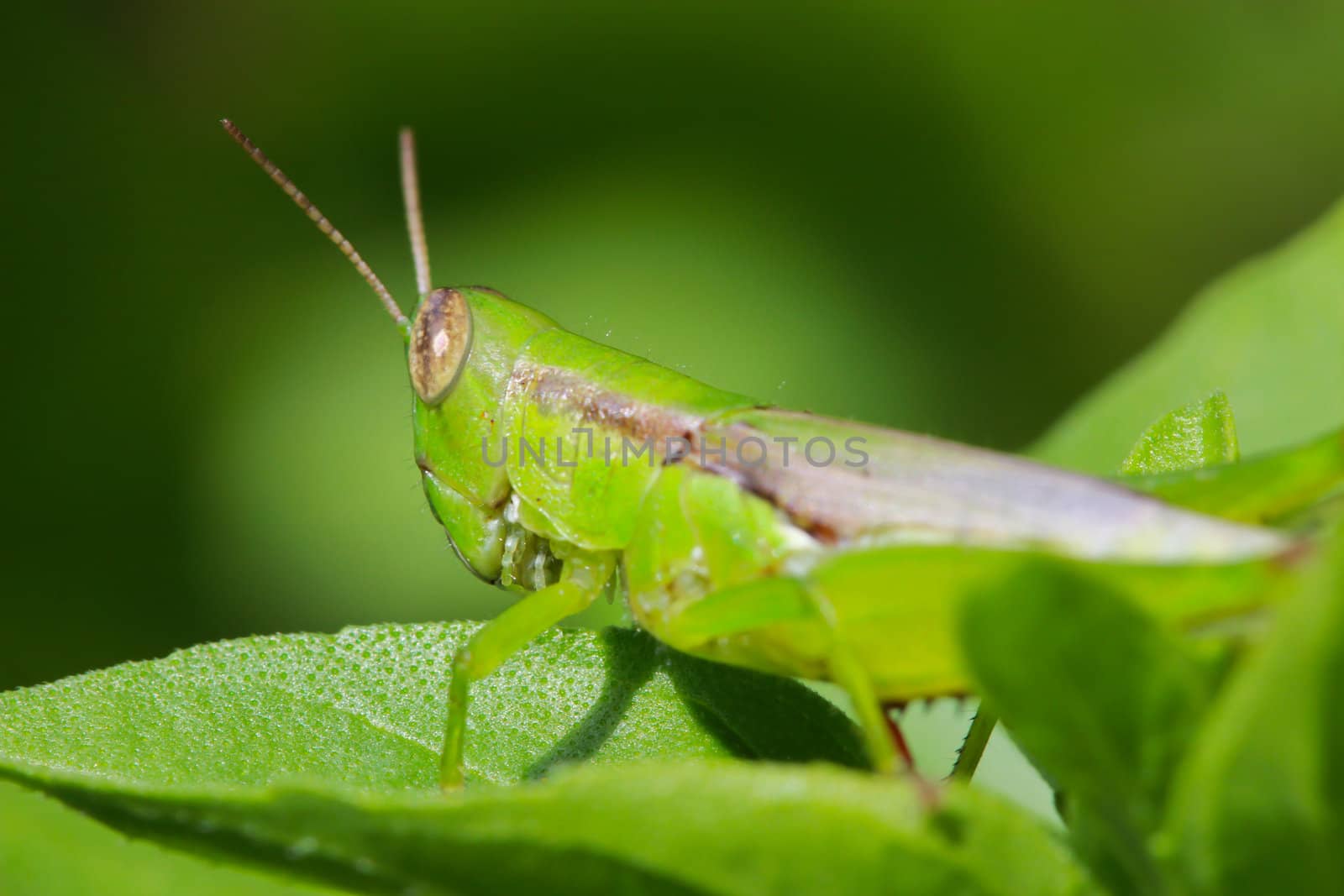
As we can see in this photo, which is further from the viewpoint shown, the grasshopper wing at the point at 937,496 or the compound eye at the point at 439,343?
the compound eye at the point at 439,343

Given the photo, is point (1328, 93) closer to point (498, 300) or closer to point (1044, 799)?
point (1044, 799)

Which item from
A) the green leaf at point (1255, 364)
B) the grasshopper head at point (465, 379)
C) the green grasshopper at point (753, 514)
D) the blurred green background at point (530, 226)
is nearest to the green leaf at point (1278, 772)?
the green grasshopper at point (753, 514)

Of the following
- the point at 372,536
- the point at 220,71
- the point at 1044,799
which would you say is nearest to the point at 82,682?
the point at 1044,799

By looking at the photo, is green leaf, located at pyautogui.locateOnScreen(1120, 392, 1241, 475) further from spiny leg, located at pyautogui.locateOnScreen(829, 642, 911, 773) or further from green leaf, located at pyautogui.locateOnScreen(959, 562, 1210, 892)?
green leaf, located at pyautogui.locateOnScreen(959, 562, 1210, 892)

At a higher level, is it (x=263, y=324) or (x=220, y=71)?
(x=220, y=71)

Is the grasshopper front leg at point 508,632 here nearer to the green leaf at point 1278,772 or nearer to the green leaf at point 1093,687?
the green leaf at point 1093,687

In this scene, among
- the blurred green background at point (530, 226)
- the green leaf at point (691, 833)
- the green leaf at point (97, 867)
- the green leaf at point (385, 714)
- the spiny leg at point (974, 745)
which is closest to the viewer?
the green leaf at point (691, 833)

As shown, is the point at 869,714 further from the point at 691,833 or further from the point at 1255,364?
the point at 1255,364
